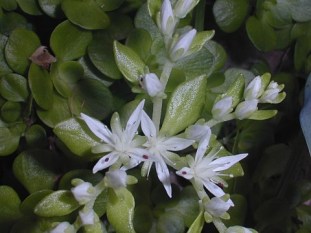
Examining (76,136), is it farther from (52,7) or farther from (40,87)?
(52,7)

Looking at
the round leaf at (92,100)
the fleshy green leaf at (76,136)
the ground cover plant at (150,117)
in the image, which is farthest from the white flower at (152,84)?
the round leaf at (92,100)

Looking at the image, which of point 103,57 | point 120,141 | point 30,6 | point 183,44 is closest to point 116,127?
point 120,141

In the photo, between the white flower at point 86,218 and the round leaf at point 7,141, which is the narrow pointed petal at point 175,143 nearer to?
the white flower at point 86,218

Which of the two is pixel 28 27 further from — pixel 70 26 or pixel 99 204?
pixel 99 204

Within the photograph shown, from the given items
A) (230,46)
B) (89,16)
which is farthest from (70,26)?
(230,46)

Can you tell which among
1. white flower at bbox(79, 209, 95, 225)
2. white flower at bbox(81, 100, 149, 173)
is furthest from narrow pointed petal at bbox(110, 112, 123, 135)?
white flower at bbox(79, 209, 95, 225)
